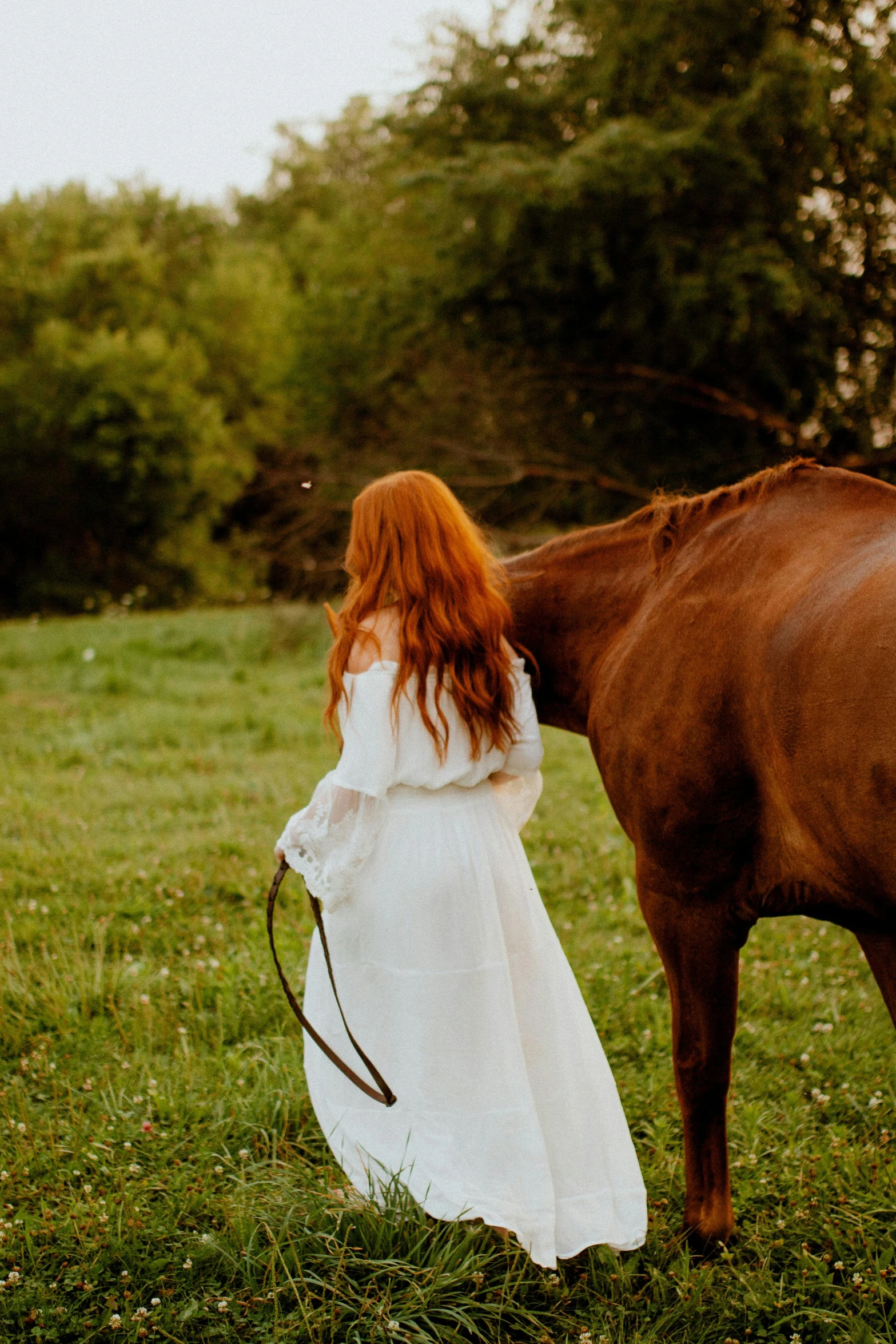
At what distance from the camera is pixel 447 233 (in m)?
11.0

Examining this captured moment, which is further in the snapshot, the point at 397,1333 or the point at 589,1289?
the point at 589,1289

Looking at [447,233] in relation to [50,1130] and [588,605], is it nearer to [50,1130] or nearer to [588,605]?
[588,605]


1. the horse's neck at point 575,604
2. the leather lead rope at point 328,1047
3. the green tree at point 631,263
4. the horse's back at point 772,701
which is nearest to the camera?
the horse's back at point 772,701

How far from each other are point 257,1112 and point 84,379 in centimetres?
2280

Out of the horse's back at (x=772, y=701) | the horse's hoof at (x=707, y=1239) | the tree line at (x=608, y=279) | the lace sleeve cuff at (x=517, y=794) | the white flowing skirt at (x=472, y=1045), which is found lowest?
the horse's hoof at (x=707, y=1239)

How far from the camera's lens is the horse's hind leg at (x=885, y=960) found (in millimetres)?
1990

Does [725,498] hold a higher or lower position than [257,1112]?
higher

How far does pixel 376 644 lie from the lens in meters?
2.41

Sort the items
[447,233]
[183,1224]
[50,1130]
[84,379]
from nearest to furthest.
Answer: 1. [183,1224]
2. [50,1130]
3. [447,233]
4. [84,379]

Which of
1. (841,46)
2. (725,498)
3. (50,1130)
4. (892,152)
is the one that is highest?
(841,46)

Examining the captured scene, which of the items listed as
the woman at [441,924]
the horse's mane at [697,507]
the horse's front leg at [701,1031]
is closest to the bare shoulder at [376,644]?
the woman at [441,924]

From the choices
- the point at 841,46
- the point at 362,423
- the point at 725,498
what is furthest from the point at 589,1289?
the point at 362,423

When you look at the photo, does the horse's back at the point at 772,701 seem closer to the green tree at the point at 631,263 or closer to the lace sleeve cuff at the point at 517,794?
the lace sleeve cuff at the point at 517,794

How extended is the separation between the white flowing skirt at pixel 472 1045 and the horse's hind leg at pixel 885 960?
754 mm
